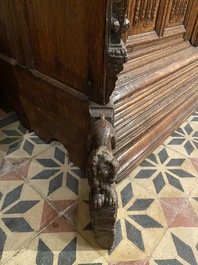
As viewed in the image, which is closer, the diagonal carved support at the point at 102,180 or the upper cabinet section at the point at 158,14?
the diagonal carved support at the point at 102,180

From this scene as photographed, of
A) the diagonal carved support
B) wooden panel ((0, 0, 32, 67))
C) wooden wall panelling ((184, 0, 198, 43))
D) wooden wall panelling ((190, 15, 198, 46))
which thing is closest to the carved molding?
the diagonal carved support

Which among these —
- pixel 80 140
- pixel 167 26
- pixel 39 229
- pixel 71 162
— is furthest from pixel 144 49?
pixel 39 229

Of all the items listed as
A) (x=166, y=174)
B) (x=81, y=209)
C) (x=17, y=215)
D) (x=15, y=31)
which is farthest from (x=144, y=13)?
(x=17, y=215)

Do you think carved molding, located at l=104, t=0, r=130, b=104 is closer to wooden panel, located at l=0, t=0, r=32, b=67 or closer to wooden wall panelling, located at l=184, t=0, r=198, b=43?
wooden panel, located at l=0, t=0, r=32, b=67

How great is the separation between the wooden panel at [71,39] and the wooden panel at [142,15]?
257 millimetres

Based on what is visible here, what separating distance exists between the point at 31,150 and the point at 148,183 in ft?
1.81

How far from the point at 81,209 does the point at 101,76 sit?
0.48 m

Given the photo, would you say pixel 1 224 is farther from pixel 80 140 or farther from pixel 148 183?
pixel 148 183

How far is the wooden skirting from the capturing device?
0.93m

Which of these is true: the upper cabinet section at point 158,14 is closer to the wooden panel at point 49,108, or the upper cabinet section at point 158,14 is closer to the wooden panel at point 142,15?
the wooden panel at point 142,15

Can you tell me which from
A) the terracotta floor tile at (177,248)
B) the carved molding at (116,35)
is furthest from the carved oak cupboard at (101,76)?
the terracotta floor tile at (177,248)

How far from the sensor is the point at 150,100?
3.47 feet

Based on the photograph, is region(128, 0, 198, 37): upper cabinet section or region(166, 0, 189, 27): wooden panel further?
region(166, 0, 189, 27): wooden panel

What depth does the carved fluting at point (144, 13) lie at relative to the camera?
0.87 m
